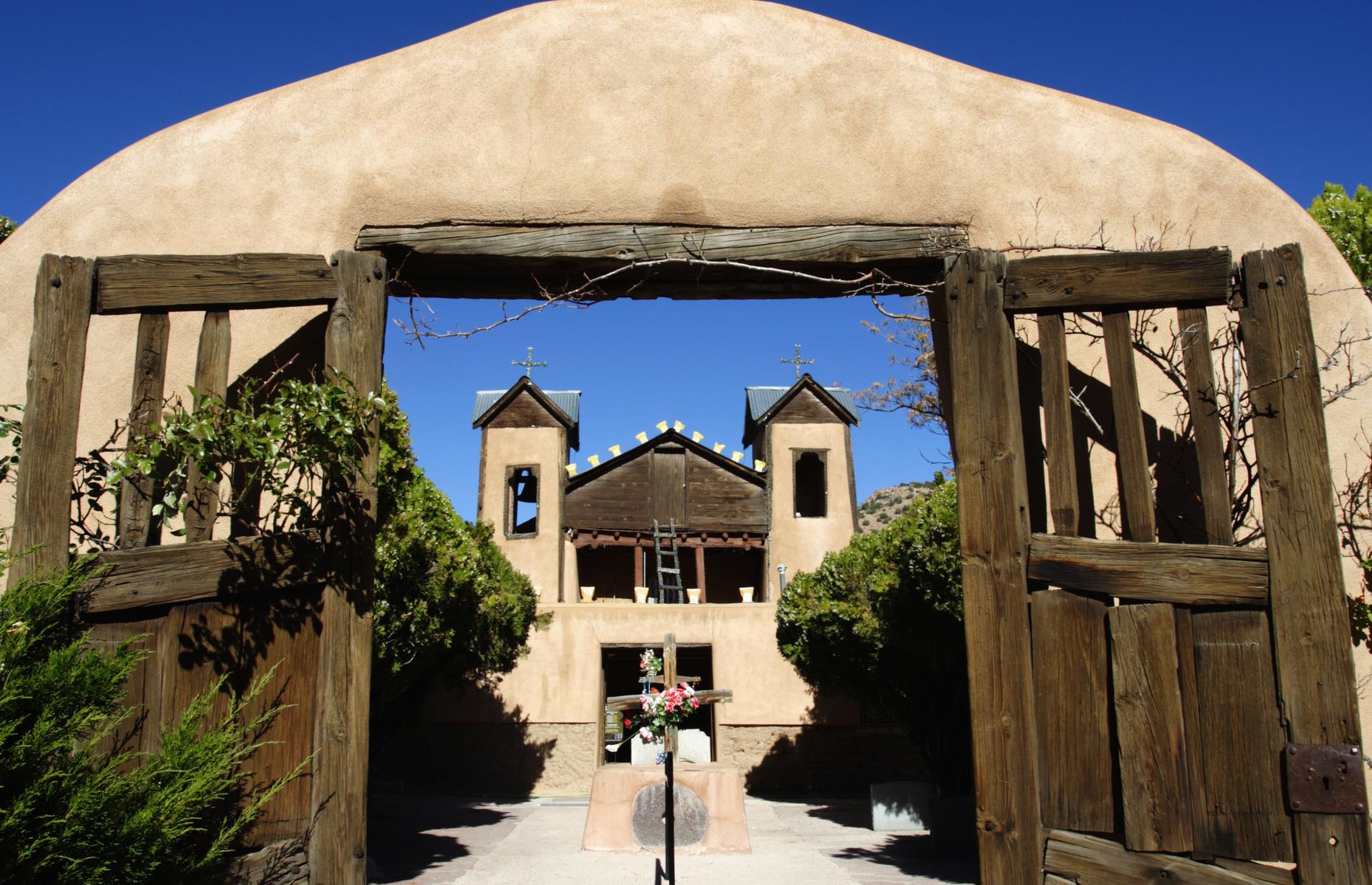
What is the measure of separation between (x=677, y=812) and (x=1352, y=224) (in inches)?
378

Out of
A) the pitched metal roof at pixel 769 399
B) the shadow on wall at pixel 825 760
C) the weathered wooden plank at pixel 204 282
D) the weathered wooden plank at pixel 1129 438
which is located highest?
the pitched metal roof at pixel 769 399

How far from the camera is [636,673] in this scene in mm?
25688

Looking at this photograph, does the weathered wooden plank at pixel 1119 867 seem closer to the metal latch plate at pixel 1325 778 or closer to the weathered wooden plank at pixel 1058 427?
the metal latch plate at pixel 1325 778

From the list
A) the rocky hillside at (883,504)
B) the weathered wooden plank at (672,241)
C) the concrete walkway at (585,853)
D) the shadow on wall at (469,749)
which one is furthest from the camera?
the rocky hillside at (883,504)

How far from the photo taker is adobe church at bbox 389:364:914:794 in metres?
20.7

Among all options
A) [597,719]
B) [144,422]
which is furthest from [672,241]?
[597,719]

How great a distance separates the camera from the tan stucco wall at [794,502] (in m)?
24.4

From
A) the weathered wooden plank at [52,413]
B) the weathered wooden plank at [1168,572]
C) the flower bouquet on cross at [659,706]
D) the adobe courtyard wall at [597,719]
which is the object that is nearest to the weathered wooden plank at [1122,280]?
the weathered wooden plank at [1168,572]

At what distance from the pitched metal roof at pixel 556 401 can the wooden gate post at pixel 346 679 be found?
21009 mm

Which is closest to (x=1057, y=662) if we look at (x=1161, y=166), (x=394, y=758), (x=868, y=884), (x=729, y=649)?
(x=1161, y=166)

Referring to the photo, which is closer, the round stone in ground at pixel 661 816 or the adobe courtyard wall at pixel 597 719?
the round stone in ground at pixel 661 816

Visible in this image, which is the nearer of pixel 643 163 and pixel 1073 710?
pixel 1073 710

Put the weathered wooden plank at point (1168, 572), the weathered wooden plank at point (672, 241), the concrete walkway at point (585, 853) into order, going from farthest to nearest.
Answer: the concrete walkway at point (585, 853) → the weathered wooden plank at point (672, 241) → the weathered wooden plank at point (1168, 572)

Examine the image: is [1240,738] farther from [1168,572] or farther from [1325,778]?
[1168,572]
